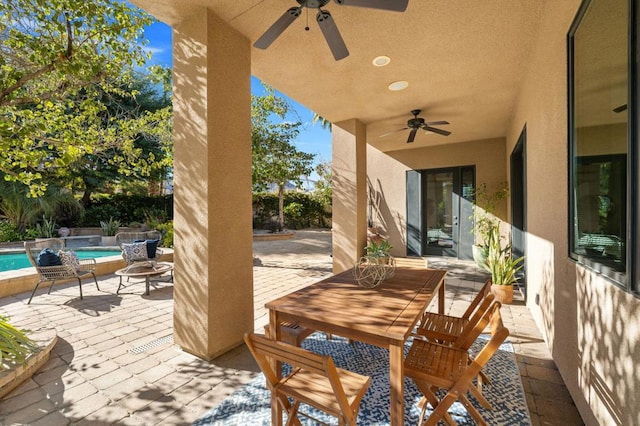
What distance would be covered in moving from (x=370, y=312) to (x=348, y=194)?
3.97m

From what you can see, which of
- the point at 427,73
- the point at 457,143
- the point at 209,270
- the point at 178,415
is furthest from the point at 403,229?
the point at 178,415

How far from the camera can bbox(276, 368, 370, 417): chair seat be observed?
145 centimetres

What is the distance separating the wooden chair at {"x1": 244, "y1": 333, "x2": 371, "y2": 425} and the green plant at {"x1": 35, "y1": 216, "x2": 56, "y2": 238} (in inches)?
491

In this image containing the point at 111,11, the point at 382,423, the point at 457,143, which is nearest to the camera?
the point at 382,423

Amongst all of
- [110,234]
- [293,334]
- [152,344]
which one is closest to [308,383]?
[293,334]

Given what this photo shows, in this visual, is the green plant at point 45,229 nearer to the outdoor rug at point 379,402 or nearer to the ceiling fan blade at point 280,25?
the outdoor rug at point 379,402

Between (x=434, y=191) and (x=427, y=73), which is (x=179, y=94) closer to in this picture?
(x=427, y=73)

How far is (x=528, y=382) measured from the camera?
7.57ft

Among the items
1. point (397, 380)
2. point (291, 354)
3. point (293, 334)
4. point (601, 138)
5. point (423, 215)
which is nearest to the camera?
point (291, 354)

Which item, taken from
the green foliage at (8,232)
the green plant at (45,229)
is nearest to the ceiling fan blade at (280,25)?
the green plant at (45,229)

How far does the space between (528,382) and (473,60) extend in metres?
3.48

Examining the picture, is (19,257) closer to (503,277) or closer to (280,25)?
(280,25)

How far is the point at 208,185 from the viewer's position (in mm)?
2592

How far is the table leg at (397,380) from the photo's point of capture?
5.00 feet
